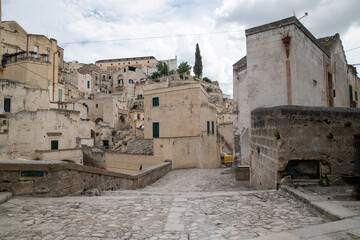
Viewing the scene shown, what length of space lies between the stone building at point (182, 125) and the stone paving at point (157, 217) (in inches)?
476

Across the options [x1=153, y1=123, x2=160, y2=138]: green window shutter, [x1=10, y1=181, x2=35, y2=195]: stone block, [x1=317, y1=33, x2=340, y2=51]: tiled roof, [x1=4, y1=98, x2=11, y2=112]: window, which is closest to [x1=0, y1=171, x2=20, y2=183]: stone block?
[x1=10, y1=181, x2=35, y2=195]: stone block

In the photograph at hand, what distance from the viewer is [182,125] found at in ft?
66.1

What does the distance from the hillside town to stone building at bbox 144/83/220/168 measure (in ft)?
0.31

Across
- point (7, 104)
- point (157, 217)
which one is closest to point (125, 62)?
point (7, 104)

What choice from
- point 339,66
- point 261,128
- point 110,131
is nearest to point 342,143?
point 261,128

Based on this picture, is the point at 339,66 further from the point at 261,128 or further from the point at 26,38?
the point at 26,38

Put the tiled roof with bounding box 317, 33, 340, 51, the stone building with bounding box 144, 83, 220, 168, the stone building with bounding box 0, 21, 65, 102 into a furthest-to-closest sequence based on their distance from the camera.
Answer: the stone building with bounding box 0, 21, 65, 102 → the stone building with bounding box 144, 83, 220, 168 → the tiled roof with bounding box 317, 33, 340, 51

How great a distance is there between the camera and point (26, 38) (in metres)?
36.6

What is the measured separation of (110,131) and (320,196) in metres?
34.8

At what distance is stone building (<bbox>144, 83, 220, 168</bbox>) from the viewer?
695 inches

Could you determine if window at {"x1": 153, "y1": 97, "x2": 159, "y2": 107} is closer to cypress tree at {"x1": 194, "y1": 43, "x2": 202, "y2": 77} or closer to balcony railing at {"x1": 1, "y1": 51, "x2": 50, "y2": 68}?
balcony railing at {"x1": 1, "y1": 51, "x2": 50, "y2": 68}

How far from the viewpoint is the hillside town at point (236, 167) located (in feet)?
12.5

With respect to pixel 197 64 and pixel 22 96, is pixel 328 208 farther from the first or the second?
pixel 197 64

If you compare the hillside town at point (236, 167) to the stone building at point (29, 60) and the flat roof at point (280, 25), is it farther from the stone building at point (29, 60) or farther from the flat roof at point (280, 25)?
the stone building at point (29, 60)
